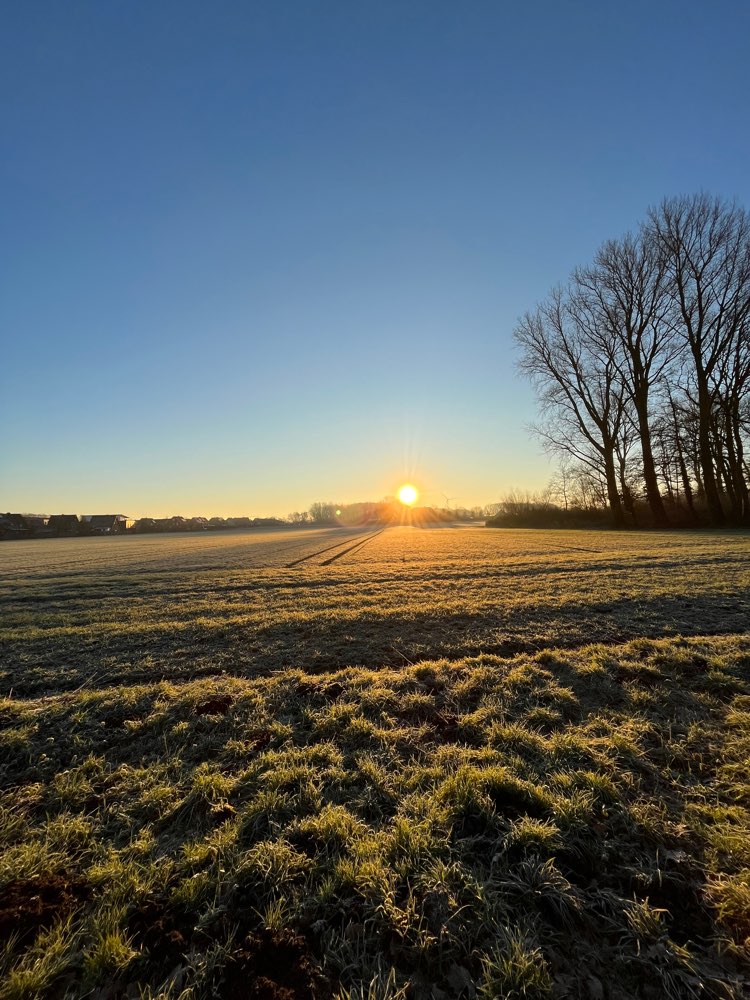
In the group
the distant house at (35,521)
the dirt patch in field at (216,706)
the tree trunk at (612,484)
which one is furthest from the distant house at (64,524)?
the dirt patch in field at (216,706)

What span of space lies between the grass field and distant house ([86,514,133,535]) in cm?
10156

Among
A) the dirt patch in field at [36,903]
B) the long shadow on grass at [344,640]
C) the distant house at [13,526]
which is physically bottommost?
the long shadow on grass at [344,640]

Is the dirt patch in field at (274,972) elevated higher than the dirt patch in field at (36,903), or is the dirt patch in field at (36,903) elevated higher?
the dirt patch in field at (36,903)

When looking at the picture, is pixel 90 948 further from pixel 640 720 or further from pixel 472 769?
pixel 640 720

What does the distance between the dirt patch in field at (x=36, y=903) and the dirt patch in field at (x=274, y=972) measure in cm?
93

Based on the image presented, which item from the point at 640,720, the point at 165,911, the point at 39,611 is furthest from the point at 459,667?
the point at 39,611

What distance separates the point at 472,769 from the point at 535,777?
0.44 meters

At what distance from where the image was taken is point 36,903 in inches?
79.0

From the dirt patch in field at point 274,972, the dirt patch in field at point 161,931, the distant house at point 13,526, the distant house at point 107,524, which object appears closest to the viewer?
the dirt patch in field at point 274,972

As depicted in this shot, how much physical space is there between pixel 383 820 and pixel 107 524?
112281 mm

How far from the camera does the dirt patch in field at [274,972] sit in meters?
1.65

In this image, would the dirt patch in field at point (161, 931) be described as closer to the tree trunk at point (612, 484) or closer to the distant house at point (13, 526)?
the tree trunk at point (612, 484)

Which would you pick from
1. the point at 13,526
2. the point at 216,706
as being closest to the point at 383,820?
the point at 216,706

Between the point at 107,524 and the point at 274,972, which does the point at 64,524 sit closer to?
the point at 107,524
